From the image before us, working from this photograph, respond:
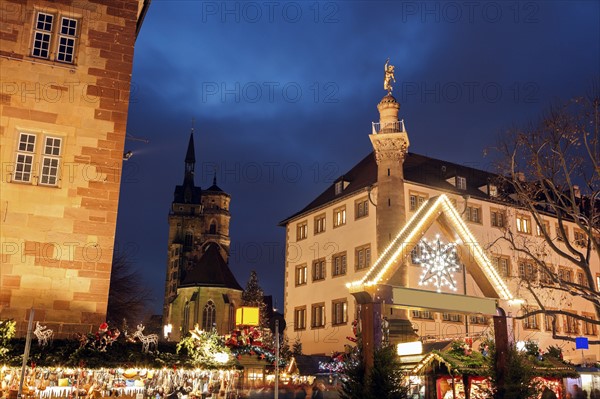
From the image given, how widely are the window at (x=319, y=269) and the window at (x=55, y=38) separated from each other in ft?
102

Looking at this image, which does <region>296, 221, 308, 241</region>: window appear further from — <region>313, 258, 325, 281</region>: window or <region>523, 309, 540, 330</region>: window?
<region>523, 309, 540, 330</region>: window

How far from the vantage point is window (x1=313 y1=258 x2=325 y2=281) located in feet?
152

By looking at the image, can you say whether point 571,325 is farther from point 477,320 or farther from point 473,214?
point 473,214

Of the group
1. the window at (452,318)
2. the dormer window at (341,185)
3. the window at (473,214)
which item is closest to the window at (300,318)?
the dormer window at (341,185)

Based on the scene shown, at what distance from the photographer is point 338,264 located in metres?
44.7

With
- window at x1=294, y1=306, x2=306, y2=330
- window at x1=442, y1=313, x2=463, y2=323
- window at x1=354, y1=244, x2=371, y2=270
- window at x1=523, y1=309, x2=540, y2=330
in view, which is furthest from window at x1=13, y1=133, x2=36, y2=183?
window at x1=523, y1=309, x2=540, y2=330

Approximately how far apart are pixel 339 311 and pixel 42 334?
3032cm

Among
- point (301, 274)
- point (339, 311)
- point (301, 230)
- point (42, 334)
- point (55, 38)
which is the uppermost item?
point (301, 230)

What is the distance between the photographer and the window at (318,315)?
44.9 m

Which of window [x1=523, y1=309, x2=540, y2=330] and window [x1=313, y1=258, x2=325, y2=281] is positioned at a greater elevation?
window [x1=313, y1=258, x2=325, y2=281]

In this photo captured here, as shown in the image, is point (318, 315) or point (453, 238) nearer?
point (453, 238)

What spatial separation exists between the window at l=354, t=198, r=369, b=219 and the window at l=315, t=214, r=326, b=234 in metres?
4.67

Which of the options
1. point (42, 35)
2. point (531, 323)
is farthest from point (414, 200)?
point (42, 35)

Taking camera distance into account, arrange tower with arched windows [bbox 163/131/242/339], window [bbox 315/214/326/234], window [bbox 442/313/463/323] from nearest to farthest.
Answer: window [bbox 442/313/463/323] → window [bbox 315/214/326/234] → tower with arched windows [bbox 163/131/242/339]
